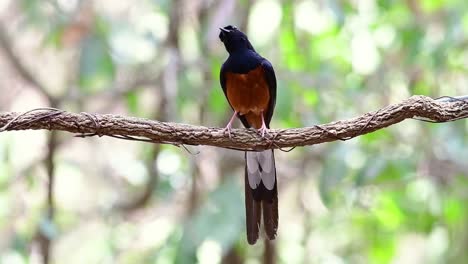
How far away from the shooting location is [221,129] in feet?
8.50


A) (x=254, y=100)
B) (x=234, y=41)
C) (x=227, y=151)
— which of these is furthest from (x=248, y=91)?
(x=227, y=151)

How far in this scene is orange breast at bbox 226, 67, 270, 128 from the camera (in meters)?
3.41

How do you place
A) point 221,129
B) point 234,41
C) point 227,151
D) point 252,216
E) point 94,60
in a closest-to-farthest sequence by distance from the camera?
point 221,129, point 252,216, point 234,41, point 94,60, point 227,151

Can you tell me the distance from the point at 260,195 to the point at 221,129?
0.84 meters

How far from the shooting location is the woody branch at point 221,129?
2391 mm

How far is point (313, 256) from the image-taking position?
551cm

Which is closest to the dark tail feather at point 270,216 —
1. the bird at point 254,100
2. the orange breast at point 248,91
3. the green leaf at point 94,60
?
the bird at point 254,100

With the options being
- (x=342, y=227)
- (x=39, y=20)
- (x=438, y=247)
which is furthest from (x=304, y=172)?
(x=39, y=20)

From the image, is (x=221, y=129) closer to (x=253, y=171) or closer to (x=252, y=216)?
(x=252, y=216)

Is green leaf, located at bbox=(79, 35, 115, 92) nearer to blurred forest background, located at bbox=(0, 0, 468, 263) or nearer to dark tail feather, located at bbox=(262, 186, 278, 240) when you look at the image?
blurred forest background, located at bbox=(0, 0, 468, 263)

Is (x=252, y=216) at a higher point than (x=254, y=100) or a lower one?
lower

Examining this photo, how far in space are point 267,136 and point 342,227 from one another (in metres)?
3.14

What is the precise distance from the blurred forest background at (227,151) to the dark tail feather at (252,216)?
491mm

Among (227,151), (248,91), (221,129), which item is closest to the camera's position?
(221,129)
